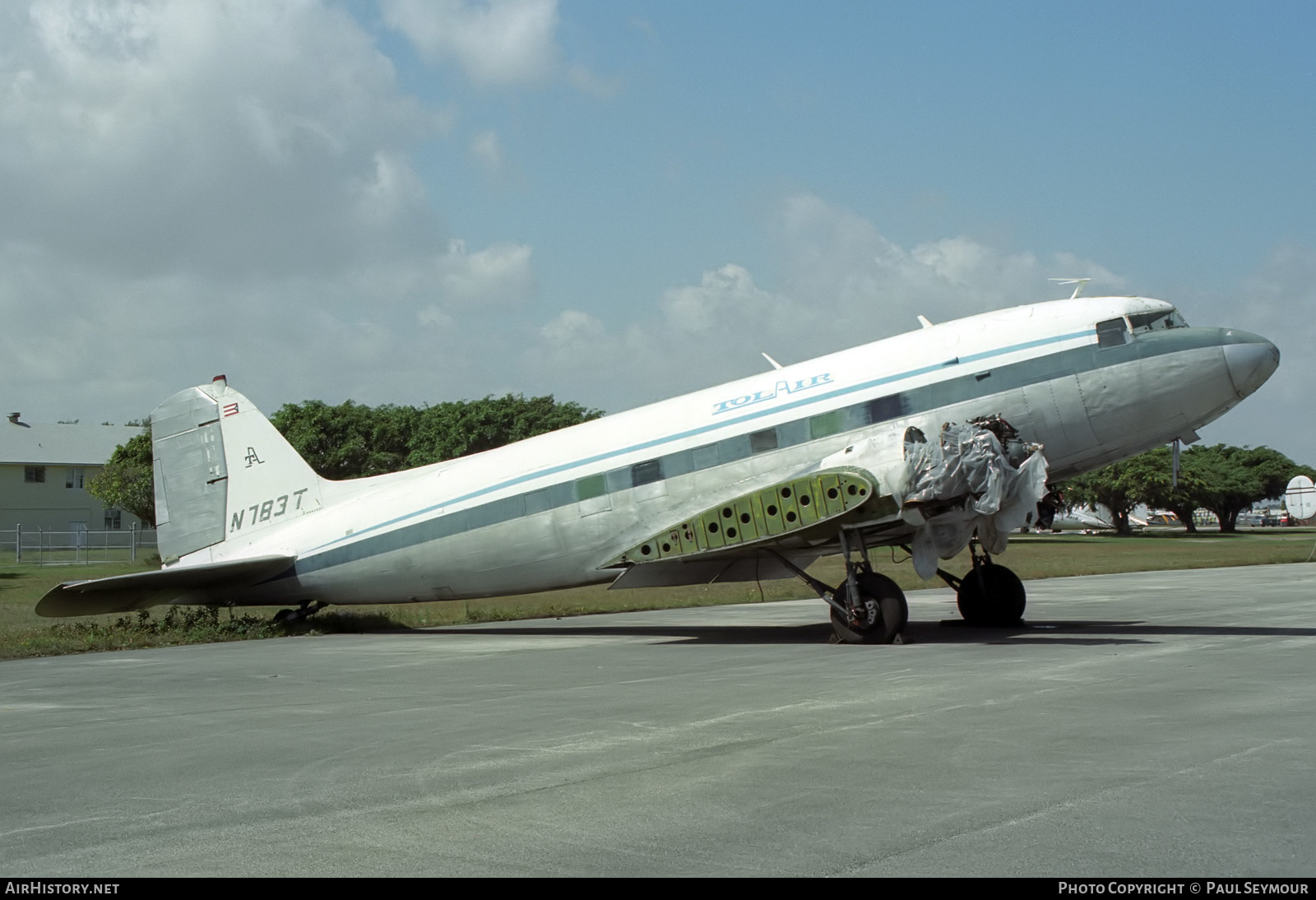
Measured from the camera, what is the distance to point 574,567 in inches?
797

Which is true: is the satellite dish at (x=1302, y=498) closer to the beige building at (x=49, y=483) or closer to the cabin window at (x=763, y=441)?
the cabin window at (x=763, y=441)

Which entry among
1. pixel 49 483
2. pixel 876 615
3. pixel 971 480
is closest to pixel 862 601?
pixel 876 615

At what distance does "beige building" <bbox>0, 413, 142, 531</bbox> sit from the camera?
96.7 metres

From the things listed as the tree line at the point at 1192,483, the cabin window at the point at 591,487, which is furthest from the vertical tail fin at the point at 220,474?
the tree line at the point at 1192,483

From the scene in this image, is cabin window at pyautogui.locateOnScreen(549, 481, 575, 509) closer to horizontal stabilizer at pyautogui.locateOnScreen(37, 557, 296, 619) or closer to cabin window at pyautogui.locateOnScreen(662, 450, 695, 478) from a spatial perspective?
cabin window at pyautogui.locateOnScreen(662, 450, 695, 478)

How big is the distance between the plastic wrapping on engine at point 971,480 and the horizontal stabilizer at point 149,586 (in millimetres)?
12137

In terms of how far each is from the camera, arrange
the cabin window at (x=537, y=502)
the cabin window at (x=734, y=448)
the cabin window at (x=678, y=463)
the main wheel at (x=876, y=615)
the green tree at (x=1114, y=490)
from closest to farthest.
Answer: the main wheel at (x=876, y=615) → the cabin window at (x=734, y=448) → the cabin window at (x=678, y=463) → the cabin window at (x=537, y=502) → the green tree at (x=1114, y=490)

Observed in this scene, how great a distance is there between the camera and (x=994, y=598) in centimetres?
2023

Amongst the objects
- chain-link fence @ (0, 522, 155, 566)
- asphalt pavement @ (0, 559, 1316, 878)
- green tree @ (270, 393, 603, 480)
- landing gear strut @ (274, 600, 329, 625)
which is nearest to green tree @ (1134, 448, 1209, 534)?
green tree @ (270, 393, 603, 480)

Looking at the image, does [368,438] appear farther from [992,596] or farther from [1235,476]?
[1235,476]

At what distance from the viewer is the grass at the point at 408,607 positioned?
70.1 ft

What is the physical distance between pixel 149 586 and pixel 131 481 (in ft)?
184

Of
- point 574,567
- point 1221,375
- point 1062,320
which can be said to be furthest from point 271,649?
point 1221,375

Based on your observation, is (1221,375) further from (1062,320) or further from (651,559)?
(651,559)
